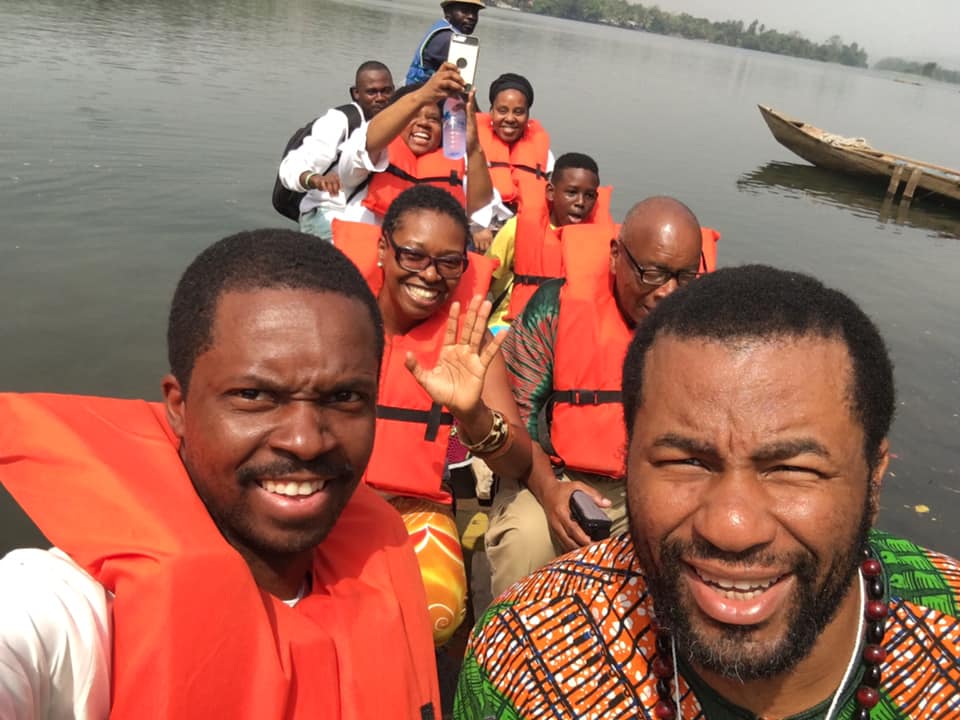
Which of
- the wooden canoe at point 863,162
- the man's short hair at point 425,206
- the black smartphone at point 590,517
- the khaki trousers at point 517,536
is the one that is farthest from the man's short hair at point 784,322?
the wooden canoe at point 863,162

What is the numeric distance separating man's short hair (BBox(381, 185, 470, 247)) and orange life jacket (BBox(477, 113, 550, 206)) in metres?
2.65

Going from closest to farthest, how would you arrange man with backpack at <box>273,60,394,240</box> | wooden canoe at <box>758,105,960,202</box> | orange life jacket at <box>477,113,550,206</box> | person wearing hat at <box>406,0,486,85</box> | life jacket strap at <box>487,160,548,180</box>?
man with backpack at <box>273,60,394,240</box> → person wearing hat at <box>406,0,486,85</box> → orange life jacket at <box>477,113,550,206</box> → life jacket strap at <box>487,160,548,180</box> → wooden canoe at <box>758,105,960,202</box>

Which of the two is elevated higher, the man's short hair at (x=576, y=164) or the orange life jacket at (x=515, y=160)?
the man's short hair at (x=576, y=164)

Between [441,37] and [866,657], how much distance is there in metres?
5.49

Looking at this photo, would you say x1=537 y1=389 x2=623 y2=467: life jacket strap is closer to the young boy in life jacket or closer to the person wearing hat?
the young boy in life jacket

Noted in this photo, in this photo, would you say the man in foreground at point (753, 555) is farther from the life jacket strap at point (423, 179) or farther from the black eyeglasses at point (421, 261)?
the life jacket strap at point (423, 179)

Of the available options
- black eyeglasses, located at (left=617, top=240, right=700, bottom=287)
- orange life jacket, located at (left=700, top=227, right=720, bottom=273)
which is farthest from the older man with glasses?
orange life jacket, located at (left=700, top=227, right=720, bottom=273)

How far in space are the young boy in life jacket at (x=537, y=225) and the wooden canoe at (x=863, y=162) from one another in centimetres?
1330

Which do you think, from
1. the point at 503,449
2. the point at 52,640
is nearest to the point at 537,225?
the point at 503,449

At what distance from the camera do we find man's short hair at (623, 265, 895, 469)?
1.33 m

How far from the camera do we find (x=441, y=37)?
579 cm

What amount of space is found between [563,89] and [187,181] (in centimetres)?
1677

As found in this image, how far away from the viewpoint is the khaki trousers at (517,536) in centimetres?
283

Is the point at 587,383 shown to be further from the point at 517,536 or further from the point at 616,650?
the point at 616,650
